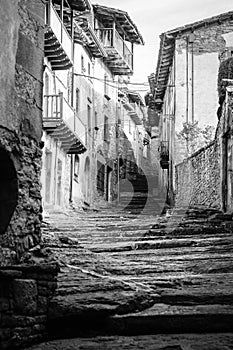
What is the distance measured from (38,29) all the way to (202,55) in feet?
55.3

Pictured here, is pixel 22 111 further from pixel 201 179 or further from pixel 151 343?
pixel 201 179

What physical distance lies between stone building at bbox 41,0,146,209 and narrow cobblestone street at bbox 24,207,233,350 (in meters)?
8.07

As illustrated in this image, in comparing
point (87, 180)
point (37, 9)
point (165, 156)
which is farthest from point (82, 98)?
point (37, 9)

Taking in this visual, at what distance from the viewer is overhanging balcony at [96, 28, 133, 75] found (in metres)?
30.4

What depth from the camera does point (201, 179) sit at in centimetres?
1925

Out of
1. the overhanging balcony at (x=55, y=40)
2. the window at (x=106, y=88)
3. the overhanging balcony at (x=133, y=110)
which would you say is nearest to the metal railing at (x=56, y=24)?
the overhanging balcony at (x=55, y=40)

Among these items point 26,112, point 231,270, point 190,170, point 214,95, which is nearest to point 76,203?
point 190,170

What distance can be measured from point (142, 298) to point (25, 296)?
153cm

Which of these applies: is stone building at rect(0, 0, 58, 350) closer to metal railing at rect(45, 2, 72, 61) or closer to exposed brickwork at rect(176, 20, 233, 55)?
metal railing at rect(45, 2, 72, 61)

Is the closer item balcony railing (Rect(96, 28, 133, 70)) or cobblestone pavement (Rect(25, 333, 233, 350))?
cobblestone pavement (Rect(25, 333, 233, 350))

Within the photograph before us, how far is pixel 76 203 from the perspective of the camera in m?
23.7

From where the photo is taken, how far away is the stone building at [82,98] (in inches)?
734

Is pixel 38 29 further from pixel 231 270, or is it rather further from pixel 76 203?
pixel 76 203

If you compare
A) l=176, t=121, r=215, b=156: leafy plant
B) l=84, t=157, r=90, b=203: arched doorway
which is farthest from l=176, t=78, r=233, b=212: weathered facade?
l=84, t=157, r=90, b=203: arched doorway
